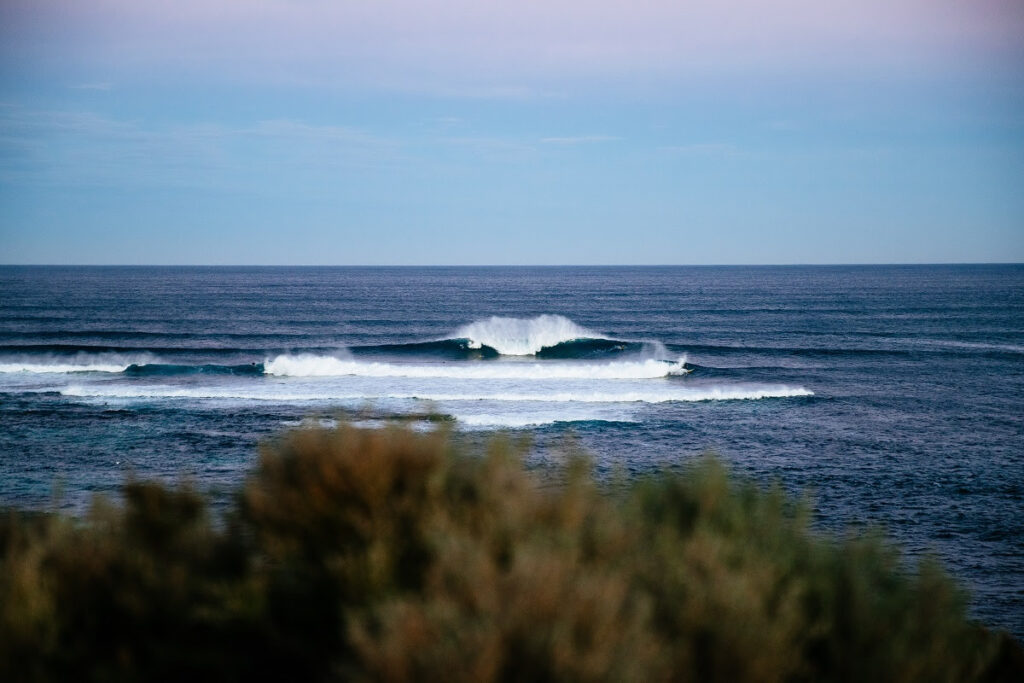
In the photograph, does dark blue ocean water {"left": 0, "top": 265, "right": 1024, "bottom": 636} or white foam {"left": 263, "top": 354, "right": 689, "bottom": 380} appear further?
white foam {"left": 263, "top": 354, "right": 689, "bottom": 380}

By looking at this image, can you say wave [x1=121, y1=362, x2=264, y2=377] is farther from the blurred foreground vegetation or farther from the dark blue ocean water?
the blurred foreground vegetation

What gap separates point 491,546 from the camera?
4.61 metres

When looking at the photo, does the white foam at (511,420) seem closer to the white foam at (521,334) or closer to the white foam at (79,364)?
the white foam at (521,334)

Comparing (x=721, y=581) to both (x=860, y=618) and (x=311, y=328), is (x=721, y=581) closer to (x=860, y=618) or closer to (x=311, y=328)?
(x=860, y=618)

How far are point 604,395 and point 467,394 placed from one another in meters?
5.12

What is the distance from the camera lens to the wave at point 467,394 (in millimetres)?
28312

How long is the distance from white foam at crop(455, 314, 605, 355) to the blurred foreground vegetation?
35675mm

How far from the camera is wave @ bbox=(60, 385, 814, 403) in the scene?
28.3 meters

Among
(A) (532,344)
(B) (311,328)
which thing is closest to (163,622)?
(A) (532,344)

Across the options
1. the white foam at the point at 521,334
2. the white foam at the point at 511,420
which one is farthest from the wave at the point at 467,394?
the white foam at the point at 521,334

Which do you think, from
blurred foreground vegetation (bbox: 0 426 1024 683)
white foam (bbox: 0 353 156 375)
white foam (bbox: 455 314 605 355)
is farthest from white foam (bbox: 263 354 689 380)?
blurred foreground vegetation (bbox: 0 426 1024 683)

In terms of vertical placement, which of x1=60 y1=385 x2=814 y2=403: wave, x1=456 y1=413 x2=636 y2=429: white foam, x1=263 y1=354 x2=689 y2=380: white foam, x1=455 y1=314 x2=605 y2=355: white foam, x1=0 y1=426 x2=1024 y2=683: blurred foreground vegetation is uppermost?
x1=0 y1=426 x2=1024 y2=683: blurred foreground vegetation

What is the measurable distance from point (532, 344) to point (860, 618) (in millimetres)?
37809

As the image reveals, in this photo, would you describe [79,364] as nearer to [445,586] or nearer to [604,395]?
[604,395]
